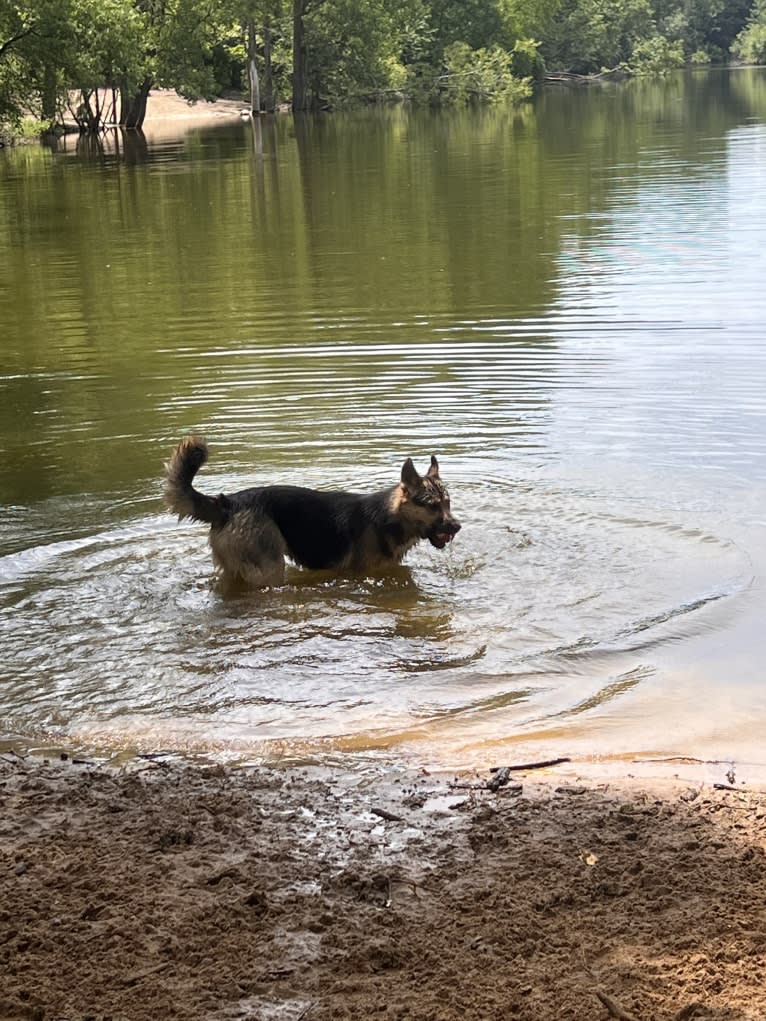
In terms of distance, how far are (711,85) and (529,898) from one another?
89097mm

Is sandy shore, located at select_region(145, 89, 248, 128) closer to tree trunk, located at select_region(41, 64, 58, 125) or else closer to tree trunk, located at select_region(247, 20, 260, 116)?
tree trunk, located at select_region(247, 20, 260, 116)

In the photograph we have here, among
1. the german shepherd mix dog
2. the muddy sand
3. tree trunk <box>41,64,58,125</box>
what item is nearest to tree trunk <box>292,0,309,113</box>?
tree trunk <box>41,64,58,125</box>

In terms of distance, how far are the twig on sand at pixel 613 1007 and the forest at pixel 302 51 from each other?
5142 cm

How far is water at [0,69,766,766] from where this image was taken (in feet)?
21.9

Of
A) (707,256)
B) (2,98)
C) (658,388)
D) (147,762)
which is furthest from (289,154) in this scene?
(147,762)

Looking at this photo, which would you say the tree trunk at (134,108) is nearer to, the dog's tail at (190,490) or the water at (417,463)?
the water at (417,463)

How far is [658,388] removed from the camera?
1270cm

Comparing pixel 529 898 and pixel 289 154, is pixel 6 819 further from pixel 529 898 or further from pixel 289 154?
pixel 289 154

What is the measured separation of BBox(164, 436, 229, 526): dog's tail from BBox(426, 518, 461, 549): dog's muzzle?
4.64ft

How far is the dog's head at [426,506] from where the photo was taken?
8.31m

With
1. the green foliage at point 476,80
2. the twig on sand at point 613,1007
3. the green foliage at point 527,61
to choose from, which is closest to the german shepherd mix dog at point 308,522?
the twig on sand at point 613,1007

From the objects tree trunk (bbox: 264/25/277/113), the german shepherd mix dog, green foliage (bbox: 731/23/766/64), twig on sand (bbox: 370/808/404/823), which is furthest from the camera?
green foliage (bbox: 731/23/766/64)

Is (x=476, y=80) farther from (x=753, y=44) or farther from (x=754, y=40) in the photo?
(x=753, y=44)

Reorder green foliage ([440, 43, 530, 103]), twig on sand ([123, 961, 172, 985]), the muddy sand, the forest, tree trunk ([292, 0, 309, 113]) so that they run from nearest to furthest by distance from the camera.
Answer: the muddy sand, twig on sand ([123, 961, 172, 985]), the forest, tree trunk ([292, 0, 309, 113]), green foliage ([440, 43, 530, 103])
